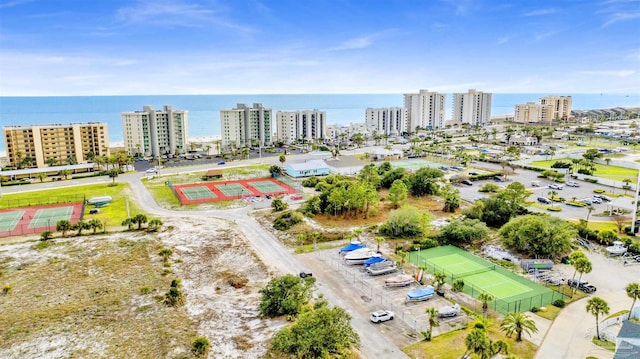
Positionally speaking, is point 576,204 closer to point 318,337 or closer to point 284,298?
point 284,298

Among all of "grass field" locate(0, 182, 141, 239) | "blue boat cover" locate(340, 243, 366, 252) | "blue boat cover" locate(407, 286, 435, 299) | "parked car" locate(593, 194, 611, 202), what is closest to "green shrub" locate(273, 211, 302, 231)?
A: "blue boat cover" locate(340, 243, 366, 252)

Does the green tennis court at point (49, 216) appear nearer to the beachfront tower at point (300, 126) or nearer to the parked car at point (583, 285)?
the parked car at point (583, 285)

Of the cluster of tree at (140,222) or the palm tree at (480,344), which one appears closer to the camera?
the palm tree at (480,344)

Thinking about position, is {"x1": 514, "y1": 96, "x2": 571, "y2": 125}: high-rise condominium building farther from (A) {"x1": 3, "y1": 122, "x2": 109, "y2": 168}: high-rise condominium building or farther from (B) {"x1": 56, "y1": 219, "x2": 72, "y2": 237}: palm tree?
(B) {"x1": 56, "y1": 219, "x2": 72, "y2": 237}: palm tree

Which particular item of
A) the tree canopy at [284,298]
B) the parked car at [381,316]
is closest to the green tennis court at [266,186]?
the tree canopy at [284,298]

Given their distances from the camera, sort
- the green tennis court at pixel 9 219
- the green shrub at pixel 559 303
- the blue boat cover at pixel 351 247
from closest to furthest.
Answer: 1. the green shrub at pixel 559 303
2. the blue boat cover at pixel 351 247
3. the green tennis court at pixel 9 219

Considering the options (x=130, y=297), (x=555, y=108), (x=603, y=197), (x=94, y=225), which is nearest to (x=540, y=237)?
(x=603, y=197)
